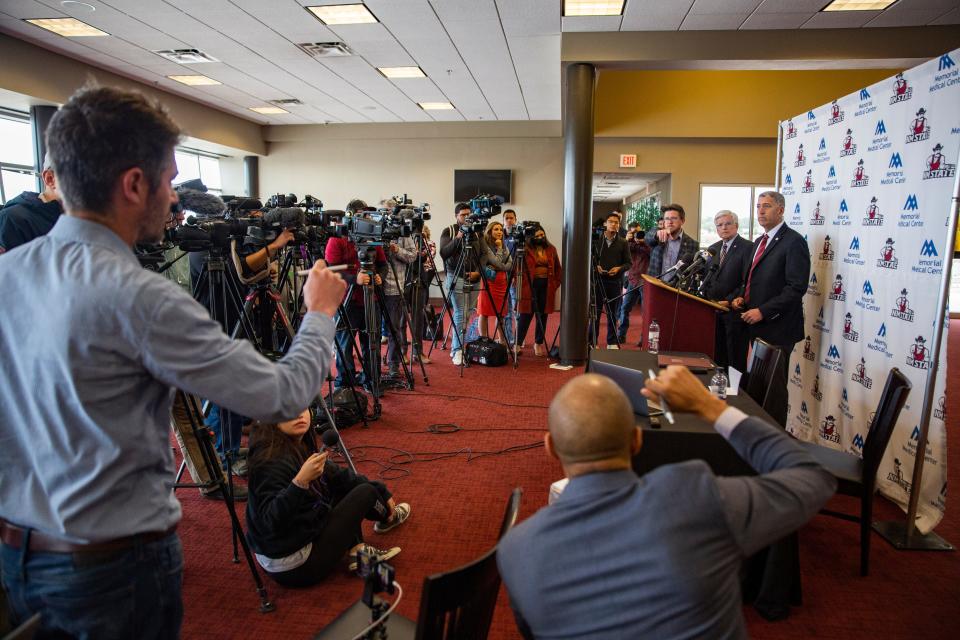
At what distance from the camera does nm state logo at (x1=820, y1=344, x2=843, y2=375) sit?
3409mm

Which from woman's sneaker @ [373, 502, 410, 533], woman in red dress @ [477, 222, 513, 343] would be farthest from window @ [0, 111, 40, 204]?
woman's sneaker @ [373, 502, 410, 533]

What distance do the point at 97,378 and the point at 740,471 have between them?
6.62ft

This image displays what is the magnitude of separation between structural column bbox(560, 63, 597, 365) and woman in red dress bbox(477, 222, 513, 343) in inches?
26.0

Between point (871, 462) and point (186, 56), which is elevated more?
point (186, 56)

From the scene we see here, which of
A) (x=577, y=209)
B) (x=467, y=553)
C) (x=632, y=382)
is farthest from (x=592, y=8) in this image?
(x=467, y=553)

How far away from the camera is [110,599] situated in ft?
2.93

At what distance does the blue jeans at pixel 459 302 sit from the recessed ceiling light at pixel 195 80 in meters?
4.40

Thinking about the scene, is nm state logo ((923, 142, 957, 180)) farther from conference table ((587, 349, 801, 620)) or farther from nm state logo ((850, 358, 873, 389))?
conference table ((587, 349, 801, 620))

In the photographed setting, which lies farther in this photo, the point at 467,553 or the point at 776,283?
the point at 776,283

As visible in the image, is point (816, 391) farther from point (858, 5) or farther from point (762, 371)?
point (858, 5)

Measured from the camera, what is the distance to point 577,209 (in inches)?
223

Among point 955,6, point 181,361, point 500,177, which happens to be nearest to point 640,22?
point 955,6

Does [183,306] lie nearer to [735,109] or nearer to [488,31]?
[488,31]

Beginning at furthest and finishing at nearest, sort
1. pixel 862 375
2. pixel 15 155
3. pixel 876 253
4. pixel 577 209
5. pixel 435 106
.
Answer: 1. pixel 435 106
2. pixel 15 155
3. pixel 577 209
4. pixel 862 375
5. pixel 876 253
